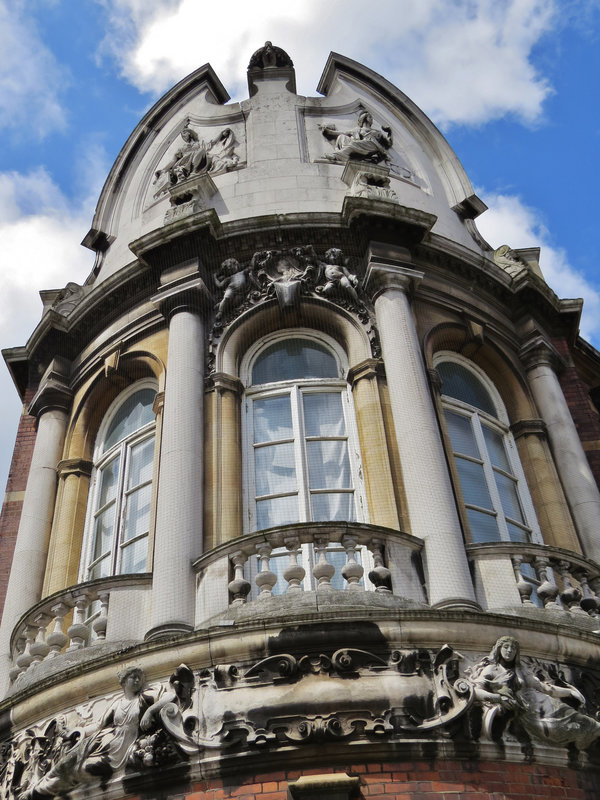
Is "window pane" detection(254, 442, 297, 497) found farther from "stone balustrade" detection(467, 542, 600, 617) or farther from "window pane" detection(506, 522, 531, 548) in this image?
"window pane" detection(506, 522, 531, 548)

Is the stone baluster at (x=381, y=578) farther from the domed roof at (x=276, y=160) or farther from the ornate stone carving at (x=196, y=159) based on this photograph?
the ornate stone carving at (x=196, y=159)

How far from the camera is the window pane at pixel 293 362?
38.4ft

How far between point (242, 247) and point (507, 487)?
4688 mm

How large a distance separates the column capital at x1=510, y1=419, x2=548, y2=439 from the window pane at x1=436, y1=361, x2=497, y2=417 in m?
0.39

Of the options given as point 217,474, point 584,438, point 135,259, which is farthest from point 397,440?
point 135,259

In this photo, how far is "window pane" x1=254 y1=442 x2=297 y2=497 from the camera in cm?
1052

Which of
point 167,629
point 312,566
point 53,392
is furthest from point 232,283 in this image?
point 167,629

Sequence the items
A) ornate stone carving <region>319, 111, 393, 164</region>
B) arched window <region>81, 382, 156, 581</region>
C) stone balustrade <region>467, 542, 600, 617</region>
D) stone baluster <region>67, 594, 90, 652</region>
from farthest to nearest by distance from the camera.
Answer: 1. ornate stone carving <region>319, 111, 393, 164</region>
2. arched window <region>81, 382, 156, 581</region>
3. stone baluster <region>67, 594, 90, 652</region>
4. stone balustrade <region>467, 542, 600, 617</region>

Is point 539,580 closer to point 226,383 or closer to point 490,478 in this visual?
point 490,478

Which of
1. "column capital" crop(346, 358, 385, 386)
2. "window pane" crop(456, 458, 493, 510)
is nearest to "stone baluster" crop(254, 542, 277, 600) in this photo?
"window pane" crop(456, 458, 493, 510)

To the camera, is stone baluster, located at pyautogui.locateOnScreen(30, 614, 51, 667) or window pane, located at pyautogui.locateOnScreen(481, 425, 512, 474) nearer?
stone baluster, located at pyautogui.locateOnScreen(30, 614, 51, 667)

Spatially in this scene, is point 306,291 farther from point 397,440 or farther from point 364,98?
point 364,98

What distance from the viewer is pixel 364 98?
54.1ft

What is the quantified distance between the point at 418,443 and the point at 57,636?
4.25 metres
